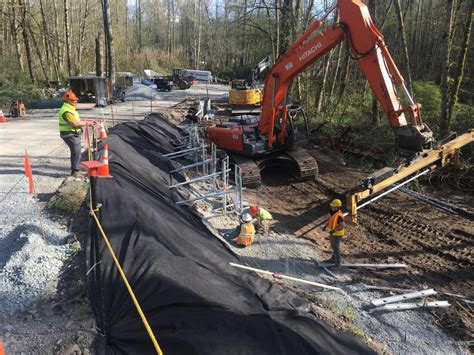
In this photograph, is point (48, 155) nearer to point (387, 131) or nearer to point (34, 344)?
point (34, 344)

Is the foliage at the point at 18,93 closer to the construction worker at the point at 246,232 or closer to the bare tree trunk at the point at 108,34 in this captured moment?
the bare tree trunk at the point at 108,34

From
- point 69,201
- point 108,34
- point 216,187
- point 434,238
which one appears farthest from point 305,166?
point 108,34

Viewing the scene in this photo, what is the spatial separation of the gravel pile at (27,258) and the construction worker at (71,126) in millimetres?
2247

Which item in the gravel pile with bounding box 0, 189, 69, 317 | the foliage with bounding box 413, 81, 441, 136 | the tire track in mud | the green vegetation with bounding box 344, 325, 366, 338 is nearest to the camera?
the gravel pile with bounding box 0, 189, 69, 317

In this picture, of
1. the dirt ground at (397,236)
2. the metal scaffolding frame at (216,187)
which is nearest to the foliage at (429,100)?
the dirt ground at (397,236)

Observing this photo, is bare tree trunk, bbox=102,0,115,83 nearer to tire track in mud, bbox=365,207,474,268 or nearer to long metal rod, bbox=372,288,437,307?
tire track in mud, bbox=365,207,474,268

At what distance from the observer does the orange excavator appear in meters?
8.34

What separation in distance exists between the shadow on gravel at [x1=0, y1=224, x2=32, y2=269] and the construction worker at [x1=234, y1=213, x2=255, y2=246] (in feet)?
11.4

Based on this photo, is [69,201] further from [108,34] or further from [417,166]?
[108,34]

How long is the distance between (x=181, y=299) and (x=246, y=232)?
12.5 feet

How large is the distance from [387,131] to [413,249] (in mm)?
7282

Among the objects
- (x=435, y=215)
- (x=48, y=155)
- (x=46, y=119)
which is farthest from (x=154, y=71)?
(x=435, y=215)

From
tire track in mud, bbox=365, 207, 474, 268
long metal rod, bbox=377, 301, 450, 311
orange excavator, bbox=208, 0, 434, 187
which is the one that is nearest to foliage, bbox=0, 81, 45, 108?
orange excavator, bbox=208, 0, 434, 187

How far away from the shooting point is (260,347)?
349 centimetres
